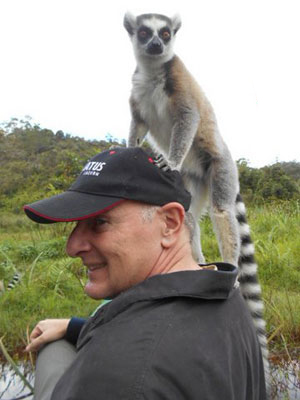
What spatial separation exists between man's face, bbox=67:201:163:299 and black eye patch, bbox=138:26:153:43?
263cm

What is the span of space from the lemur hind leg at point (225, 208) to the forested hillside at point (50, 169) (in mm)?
4694

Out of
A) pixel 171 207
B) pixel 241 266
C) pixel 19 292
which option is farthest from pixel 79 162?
pixel 171 207

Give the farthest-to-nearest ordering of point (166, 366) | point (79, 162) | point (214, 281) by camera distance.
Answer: point (79, 162) < point (214, 281) < point (166, 366)

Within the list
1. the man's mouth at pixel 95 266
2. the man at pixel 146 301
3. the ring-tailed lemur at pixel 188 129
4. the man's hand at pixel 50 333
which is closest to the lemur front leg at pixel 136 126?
the ring-tailed lemur at pixel 188 129

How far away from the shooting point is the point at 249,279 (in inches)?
131

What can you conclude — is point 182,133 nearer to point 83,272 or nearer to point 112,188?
point 112,188

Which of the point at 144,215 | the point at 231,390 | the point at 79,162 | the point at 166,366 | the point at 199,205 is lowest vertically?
the point at 79,162

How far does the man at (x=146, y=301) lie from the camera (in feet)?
3.07

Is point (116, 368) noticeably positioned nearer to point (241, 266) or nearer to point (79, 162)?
point (241, 266)

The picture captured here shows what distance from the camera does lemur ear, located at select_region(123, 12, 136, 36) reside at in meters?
3.72

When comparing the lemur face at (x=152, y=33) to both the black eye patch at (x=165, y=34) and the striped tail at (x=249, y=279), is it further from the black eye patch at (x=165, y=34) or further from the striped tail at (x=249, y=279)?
the striped tail at (x=249, y=279)

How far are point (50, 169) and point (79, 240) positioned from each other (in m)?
21.4

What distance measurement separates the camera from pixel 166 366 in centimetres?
93

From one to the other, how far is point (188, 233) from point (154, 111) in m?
2.10
